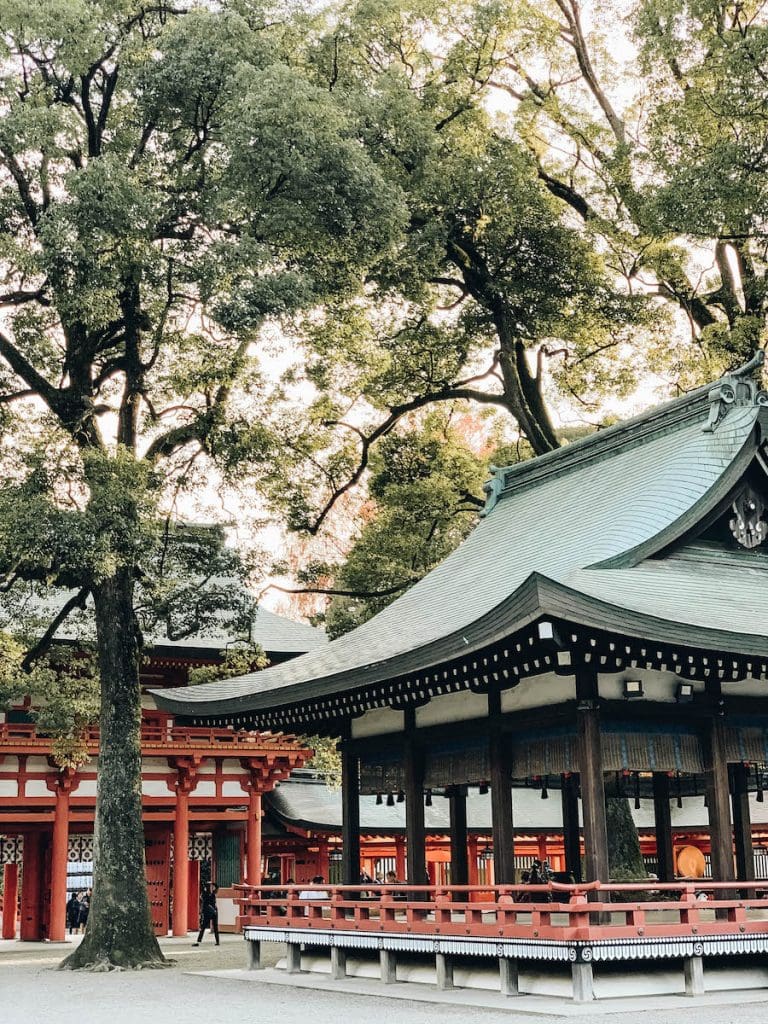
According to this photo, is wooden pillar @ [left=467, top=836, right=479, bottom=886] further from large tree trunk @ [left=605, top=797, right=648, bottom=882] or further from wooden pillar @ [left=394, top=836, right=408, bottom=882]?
large tree trunk @ [left=605, top=797, right=648, bottom=882]

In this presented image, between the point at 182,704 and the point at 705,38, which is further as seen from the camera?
the point at 705,38

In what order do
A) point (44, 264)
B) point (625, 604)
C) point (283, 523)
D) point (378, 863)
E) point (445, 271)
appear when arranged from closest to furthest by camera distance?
point (625, 604) < point (44, 264) < point (283, 523) < point (445, 271) < point (378, 863)

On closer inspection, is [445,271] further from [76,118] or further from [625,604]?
[625,604]

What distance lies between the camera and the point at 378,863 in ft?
107

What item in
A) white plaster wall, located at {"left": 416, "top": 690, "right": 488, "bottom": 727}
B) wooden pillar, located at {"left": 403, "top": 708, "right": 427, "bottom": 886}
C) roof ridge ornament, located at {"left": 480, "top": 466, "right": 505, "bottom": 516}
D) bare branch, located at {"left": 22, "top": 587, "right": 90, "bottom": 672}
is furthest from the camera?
roof ridge ornament, located at {"left": 480, "top": 466, "right": 505, "bottom": 516}

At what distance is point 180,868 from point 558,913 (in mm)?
16328

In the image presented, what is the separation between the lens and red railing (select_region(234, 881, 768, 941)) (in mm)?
11672

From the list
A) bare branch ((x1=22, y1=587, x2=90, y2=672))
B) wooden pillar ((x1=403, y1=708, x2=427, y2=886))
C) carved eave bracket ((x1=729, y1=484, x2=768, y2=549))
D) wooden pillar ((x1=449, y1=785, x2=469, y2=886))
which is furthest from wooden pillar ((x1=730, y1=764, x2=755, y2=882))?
bare branch ((x1=22, y1=587, x2=90, y2=672))

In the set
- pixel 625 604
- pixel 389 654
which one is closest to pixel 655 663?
pixel 625 604

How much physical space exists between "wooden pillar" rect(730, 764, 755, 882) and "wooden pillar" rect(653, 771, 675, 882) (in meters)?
1.24

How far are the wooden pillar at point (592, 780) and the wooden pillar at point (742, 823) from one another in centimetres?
435

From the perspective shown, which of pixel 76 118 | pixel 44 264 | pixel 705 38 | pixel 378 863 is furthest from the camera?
pixel 378 863

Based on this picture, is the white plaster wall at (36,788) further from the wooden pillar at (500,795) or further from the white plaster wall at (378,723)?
the wooden pillar at (500,795)

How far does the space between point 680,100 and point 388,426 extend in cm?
989
